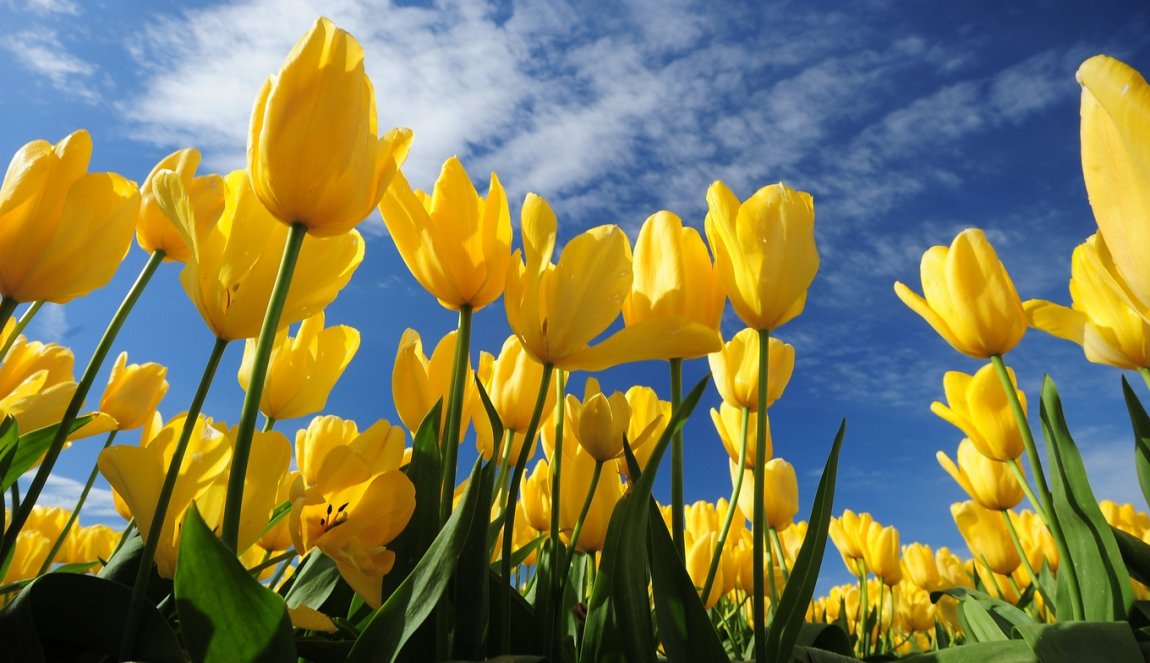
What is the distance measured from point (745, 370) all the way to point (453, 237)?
0.72m

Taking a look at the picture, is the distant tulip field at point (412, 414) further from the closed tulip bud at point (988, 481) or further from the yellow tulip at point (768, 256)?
the closed tulip bud at point (988, 481)

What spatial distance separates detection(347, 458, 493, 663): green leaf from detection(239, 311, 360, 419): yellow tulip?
0.67 meters

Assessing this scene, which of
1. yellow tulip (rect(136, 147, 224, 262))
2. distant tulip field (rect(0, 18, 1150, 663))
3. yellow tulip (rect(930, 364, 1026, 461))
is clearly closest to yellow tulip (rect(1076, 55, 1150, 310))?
distant tulip field (rect(0, 18, 1150, 663))

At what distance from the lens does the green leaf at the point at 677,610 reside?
0.94 meters

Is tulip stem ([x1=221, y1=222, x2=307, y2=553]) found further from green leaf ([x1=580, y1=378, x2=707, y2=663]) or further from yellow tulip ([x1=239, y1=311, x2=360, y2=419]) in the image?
yellow tulip ([x1=239, y1=311, x2=360, y2=419])

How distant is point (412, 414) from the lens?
129 cm

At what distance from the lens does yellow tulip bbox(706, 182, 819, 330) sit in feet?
3.83

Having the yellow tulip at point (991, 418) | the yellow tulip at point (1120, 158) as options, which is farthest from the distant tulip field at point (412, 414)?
the yellow tulip at point (991, 418)

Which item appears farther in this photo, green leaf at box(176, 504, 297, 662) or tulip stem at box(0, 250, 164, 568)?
tulip stem at box(0, 250, 164, 568)

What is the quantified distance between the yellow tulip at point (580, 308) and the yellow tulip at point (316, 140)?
261 millimetres

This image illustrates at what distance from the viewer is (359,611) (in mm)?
1160

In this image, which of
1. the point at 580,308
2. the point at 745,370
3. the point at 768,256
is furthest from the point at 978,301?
the point at 580,308

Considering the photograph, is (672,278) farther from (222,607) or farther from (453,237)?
(222,607)

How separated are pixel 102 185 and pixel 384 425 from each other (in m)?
0.55
